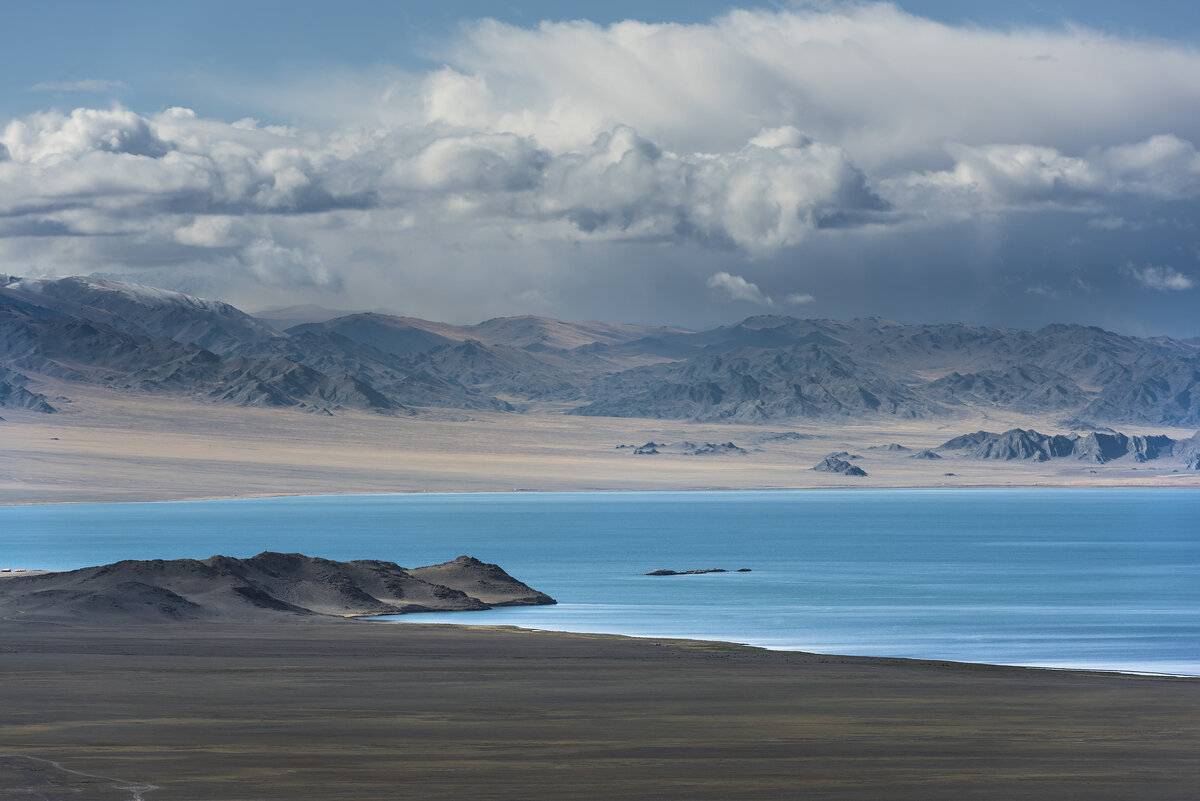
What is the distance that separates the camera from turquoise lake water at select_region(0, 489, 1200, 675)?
53750 millimetres

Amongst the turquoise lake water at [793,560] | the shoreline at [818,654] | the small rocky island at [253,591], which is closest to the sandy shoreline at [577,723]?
the shoreline at [818,654]

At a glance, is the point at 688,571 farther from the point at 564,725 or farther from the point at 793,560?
the point at 564,725

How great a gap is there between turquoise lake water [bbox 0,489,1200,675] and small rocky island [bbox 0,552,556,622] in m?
3.35

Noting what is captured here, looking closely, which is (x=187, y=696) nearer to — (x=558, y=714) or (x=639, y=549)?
(x=558, y=714)

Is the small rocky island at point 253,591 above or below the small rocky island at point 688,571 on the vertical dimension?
above

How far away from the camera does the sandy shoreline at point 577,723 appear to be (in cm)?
2345

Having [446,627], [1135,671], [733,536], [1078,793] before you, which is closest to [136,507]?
[733,536]

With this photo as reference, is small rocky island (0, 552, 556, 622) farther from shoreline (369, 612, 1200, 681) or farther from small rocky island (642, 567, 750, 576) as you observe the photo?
small rocky island (642, 567, 750, 576)

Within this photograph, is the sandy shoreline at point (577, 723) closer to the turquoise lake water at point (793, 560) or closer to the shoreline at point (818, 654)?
the shoreline at point (818, 654)

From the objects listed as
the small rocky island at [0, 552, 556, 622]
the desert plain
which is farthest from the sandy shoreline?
the small rocky island at [0, 552, 556, 622]

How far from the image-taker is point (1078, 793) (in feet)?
74.6

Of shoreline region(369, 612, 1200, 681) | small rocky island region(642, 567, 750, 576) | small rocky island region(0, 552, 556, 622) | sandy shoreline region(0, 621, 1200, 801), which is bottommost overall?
shoreline region(369, 612, 1200, 681)

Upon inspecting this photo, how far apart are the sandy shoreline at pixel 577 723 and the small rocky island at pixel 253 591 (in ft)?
24.7

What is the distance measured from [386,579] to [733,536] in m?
71.3
